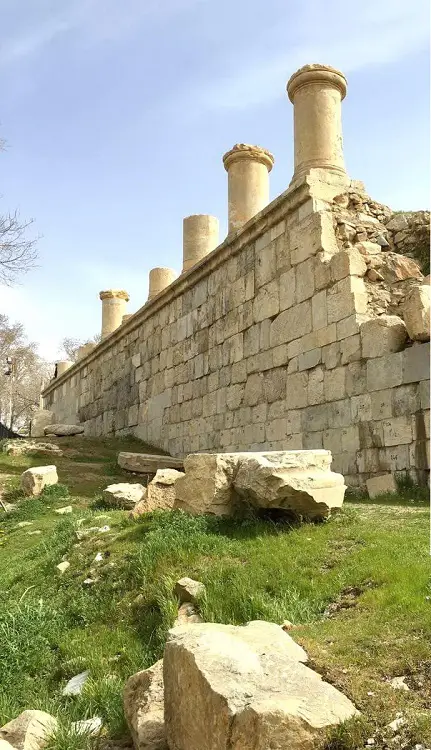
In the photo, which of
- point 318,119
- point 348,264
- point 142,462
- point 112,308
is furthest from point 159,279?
point 348,264

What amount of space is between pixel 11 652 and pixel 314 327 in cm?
612

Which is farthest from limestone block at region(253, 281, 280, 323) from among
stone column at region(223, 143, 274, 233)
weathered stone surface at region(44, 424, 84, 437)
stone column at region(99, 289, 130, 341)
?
stone column at region(99, 289, 130, 341)

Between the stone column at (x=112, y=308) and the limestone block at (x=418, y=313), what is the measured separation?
47.1 feet

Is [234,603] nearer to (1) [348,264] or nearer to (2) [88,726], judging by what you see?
(2) [88,726]

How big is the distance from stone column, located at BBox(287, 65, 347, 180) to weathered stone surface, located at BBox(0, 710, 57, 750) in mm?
8670

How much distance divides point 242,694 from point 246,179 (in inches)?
440

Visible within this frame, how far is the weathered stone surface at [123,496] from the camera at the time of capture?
29.3ft

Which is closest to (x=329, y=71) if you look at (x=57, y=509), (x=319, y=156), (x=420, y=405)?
(x=319, y=156)

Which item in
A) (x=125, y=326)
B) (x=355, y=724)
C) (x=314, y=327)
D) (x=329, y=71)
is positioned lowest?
(x=355, y=724)

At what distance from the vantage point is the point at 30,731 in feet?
10.4

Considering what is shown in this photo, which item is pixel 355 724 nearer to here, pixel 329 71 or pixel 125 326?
pixel 329 71

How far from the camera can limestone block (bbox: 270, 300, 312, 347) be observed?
9.56 m

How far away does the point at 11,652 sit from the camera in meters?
4.54

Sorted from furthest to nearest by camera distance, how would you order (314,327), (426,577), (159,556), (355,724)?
(314,327) → (159,556) → (426,577) → (355,724)
